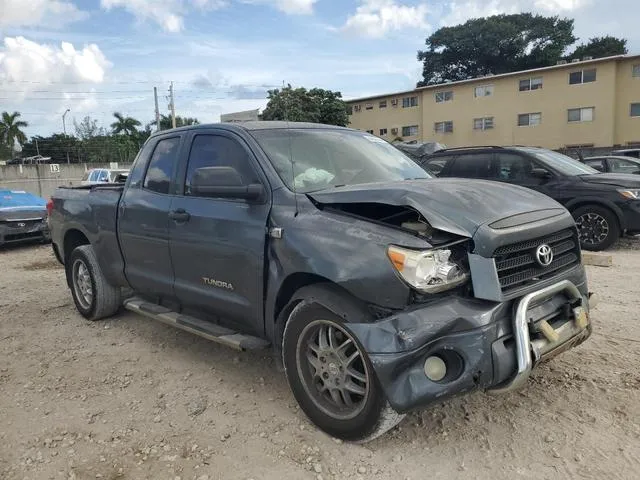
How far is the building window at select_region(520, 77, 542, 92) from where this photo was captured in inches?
1512

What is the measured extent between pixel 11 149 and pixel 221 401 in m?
61.8

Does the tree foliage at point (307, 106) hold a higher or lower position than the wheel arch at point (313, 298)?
higher

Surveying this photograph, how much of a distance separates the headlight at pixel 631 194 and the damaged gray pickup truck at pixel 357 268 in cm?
552

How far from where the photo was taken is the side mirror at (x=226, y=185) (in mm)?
3480

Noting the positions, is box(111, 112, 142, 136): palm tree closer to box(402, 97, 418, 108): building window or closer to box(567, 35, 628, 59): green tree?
box(402, 97, 418, 108): building window

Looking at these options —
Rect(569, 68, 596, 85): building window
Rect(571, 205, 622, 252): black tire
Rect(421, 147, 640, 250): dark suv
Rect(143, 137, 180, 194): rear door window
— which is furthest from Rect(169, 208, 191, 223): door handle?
Rect(569, 68, 596, 85): building window

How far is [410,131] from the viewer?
46.2 metres

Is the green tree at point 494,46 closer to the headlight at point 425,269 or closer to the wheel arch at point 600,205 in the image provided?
the wheel arch at point 600,205

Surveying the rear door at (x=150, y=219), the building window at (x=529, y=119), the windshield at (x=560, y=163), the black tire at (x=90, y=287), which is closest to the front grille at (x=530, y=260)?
the rear door at (x=150, y=219)

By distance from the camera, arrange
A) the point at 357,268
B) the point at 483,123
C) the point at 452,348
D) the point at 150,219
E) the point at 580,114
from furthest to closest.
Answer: the point at 483,123 → the point at 580,114 → the point at 150,219 → the point at 357,268 → the point at 452,348

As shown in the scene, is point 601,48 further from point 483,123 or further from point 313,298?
point 313,298

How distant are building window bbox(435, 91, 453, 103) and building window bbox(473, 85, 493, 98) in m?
2.15

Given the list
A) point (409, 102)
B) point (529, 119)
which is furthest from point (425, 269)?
point (409, 102)

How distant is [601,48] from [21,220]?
5850cm
